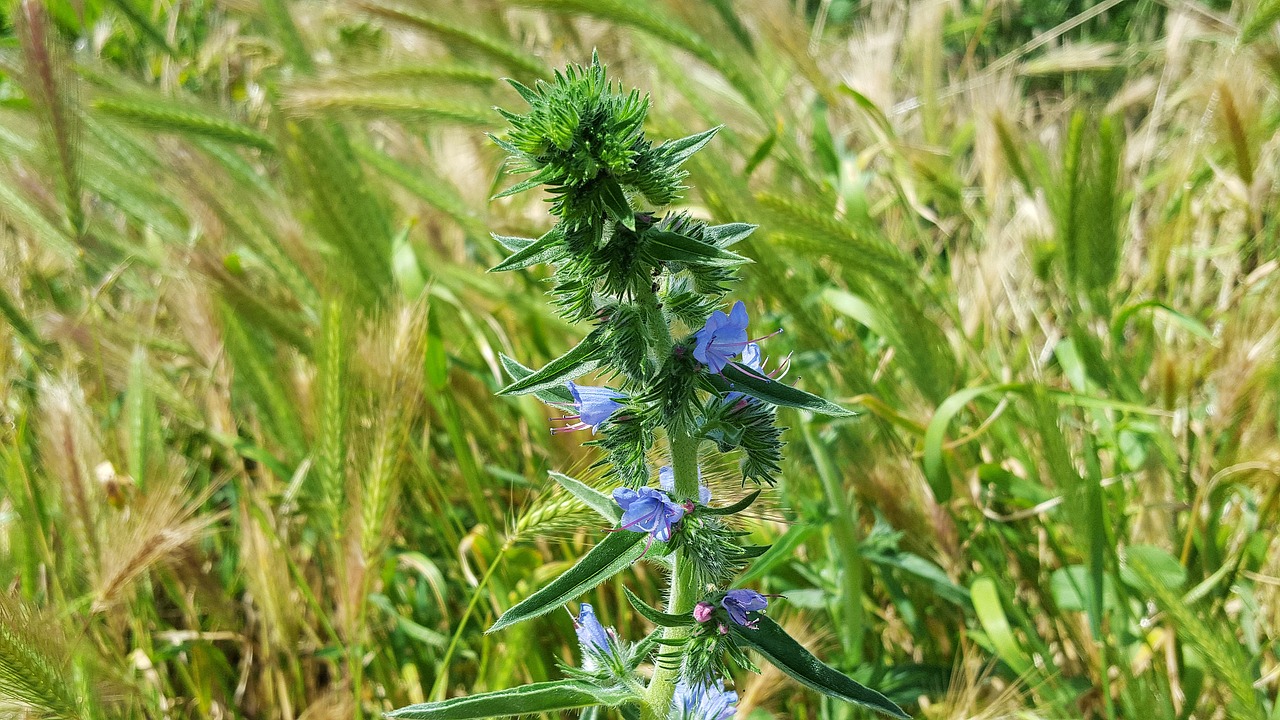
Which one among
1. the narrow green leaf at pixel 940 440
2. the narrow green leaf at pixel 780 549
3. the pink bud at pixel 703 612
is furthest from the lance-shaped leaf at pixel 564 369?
the narrow green leaf at pixel 940 440

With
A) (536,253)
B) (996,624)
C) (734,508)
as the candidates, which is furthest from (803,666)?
(996,624)

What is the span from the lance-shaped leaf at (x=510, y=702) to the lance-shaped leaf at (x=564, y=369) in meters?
0.39

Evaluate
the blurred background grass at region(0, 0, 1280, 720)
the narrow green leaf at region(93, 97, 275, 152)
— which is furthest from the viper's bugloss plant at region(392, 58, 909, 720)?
the narrow green leaf at region(93, 97, 275, 152)

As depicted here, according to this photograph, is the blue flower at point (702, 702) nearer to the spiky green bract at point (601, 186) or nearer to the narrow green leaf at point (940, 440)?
the spiky green bract at point (601, 186)

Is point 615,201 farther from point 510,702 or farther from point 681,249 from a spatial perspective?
point 510,702

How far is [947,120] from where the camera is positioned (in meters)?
4.20

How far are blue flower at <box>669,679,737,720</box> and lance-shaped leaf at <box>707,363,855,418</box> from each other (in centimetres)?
43

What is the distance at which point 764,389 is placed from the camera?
44.5 inches

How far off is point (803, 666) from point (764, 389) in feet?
1.18

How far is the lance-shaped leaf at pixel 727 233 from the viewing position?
3.83ft

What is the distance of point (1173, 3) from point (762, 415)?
3.76 metres

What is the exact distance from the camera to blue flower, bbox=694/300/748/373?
1102 mm

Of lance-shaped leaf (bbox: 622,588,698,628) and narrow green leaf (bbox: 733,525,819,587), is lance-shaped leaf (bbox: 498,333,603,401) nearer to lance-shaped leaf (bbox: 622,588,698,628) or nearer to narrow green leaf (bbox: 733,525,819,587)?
lance-shaped leaf (bbox: 622,588,698,628)

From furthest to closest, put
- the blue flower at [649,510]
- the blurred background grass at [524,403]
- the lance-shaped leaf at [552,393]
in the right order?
1. the blurred background grass at [524,403]
2. the lance-shaped leaf at [552,393]
3. the blue flower at [649,510]
